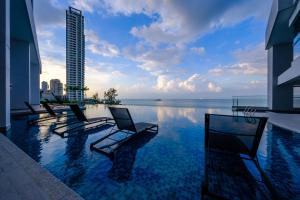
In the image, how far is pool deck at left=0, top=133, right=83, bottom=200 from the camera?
143 centimetres

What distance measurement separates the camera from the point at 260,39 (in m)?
13.0

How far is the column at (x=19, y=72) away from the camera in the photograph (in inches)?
426

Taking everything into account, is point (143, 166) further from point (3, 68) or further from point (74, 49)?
point (74, 49)

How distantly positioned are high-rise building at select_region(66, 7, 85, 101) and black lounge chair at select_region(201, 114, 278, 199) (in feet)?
128

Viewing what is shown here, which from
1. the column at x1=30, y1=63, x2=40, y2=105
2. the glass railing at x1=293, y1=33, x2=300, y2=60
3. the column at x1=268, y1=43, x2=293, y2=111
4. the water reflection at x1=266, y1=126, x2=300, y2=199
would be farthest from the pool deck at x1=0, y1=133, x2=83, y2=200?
the column at x1=30, y1=63, x2=40, y2=105

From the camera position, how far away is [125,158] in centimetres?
279

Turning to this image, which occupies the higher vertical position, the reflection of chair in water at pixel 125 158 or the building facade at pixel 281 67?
the building facade at pixel 281 67

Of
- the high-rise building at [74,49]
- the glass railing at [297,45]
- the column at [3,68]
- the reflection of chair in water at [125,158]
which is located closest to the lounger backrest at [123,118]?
the reflection of chair in water at [125,158]

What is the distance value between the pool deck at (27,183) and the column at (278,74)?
15056 millimetres

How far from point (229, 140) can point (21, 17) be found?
11.6 m

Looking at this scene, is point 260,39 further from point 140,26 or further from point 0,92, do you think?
point 0,92

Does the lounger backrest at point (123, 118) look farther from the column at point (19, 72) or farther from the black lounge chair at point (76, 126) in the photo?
the column at point (19, 72)

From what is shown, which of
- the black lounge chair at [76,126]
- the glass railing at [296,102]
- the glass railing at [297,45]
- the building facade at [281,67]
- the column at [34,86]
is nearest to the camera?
the black lounge chair at [76,126]

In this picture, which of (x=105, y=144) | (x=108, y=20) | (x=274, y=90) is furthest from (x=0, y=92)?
→ (x=274, y=90)
